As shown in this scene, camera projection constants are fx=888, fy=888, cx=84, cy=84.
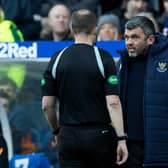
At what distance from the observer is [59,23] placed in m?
11.1

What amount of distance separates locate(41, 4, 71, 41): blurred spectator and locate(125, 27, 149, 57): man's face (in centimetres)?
393

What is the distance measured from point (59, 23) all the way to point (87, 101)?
4.51 meters

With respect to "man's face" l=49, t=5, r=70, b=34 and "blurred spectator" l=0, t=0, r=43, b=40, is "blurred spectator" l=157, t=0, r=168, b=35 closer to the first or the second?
"man's face" l=49, t=5, r=70, b=34

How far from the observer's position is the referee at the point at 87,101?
6648mm

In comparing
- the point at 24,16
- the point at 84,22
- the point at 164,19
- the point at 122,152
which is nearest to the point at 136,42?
the point at 84,22

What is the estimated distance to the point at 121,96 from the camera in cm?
717

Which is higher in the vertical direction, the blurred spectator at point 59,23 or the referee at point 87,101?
the blurred spectator at point 59,23

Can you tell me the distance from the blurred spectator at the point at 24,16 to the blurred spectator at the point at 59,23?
16.6 inches

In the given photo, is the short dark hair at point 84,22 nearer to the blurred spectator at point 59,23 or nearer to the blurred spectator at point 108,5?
the blurred spectator at point 59,23

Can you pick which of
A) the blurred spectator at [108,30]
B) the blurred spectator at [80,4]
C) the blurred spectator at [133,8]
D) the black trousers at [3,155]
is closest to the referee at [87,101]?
the black trousers at [3,155]

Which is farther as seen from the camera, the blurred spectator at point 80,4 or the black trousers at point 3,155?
the blurred spectator at point 80,4

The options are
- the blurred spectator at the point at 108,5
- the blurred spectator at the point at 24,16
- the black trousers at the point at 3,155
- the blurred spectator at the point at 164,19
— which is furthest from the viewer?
the blurred spectator at the point at 108,5

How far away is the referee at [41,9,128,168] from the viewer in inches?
262

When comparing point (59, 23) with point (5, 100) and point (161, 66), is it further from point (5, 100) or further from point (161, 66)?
point (161, 66)
